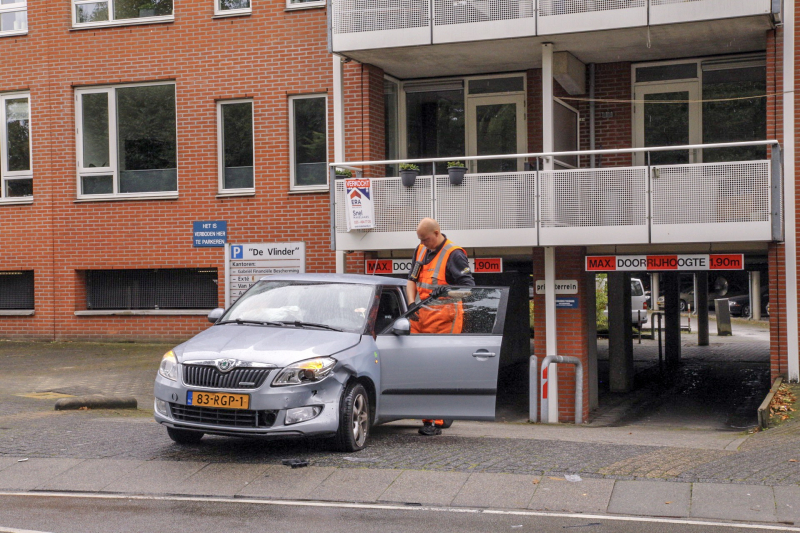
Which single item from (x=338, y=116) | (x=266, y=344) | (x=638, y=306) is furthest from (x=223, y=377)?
(x=638, y=306)

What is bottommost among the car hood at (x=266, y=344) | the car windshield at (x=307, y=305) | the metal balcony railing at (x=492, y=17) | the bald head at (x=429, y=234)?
the car hood at (x=266, y=344)

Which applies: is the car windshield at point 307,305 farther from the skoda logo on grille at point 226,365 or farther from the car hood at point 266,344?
the skoda logo on grille at point 226,365

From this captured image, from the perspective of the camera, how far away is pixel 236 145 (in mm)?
18578

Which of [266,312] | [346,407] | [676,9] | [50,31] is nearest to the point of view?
[346,407]

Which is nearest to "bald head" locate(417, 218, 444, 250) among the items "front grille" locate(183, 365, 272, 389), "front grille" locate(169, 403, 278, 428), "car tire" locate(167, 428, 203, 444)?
"front grille" locate(183, 365, 272, 389)

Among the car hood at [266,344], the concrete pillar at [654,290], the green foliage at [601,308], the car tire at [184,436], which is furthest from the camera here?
the concrete pillar at [654,290]

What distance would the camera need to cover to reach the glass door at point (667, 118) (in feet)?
53.3

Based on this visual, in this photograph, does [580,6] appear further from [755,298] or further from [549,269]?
[755,298]

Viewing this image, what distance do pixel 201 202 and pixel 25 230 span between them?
3764mm

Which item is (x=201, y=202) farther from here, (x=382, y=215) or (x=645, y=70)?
(x=645, y=70)

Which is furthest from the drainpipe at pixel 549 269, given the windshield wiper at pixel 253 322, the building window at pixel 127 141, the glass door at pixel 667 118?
the building window at pixel 127 141

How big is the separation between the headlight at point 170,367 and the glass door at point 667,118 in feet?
33.6

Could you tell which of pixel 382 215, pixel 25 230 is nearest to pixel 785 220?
pixel 382 215

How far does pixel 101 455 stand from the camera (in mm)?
8562
